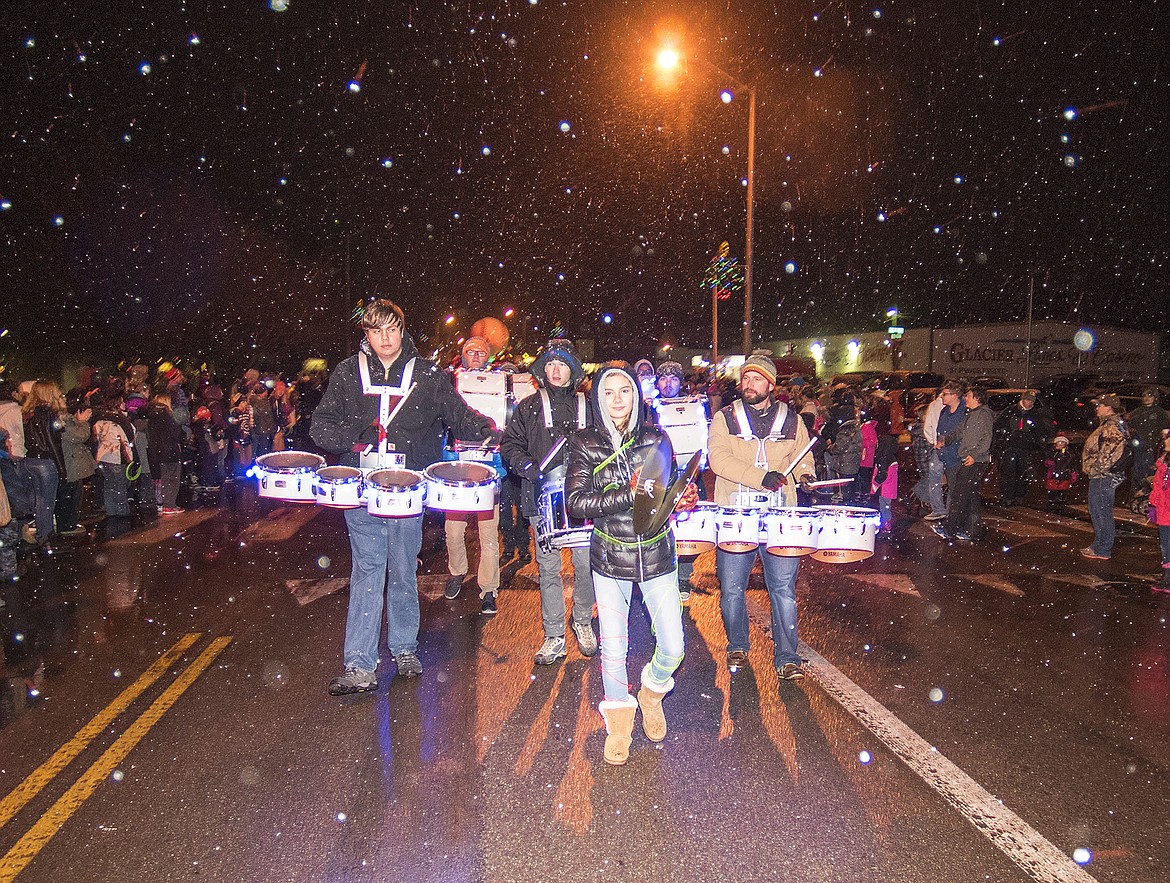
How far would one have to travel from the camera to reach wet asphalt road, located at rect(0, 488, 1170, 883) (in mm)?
3131

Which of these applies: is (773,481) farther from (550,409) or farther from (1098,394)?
(1098,394)

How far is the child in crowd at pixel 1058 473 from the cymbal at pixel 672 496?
10507mm

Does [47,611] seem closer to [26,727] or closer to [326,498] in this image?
[26,727]

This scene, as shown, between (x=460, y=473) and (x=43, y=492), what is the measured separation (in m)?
7.27

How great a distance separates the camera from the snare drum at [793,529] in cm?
447

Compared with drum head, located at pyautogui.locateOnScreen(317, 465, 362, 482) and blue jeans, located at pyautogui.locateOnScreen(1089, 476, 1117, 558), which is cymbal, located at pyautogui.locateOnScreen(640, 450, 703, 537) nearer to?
drum head, located at pyautogui.locateOnScreen(317, 465, 362, 482)

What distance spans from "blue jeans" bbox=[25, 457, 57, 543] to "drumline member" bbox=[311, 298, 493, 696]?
21.1 ft

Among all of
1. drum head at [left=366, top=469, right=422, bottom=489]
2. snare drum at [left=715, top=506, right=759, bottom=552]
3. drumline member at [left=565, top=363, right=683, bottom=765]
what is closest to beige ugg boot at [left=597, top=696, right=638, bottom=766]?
drumline member at [left=565, top=363, right=683, bottom=765]

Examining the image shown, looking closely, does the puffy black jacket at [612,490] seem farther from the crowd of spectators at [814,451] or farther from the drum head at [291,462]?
the crowd of spectators at [814,451]

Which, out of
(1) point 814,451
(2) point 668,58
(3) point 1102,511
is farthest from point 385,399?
(2) point 668,58

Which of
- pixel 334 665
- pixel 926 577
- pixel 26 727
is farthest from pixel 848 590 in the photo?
pixel 26 727

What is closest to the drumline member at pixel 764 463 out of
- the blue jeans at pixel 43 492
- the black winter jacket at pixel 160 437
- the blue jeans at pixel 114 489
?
the blue jeans at pixel 43 492

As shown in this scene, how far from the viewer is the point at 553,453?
4.95 m

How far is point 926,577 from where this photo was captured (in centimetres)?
789
